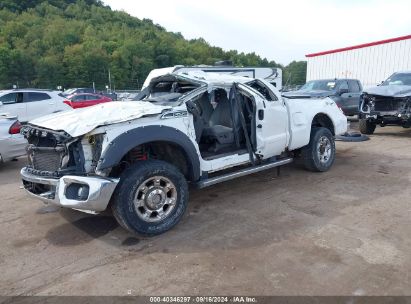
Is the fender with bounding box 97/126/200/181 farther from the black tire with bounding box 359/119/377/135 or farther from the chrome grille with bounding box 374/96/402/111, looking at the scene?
the black tire with bounding box 359/119/377/135

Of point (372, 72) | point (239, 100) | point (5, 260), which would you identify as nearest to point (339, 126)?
point (239, 100)

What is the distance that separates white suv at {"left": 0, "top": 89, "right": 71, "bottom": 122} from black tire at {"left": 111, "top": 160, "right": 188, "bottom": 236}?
10.2 meters

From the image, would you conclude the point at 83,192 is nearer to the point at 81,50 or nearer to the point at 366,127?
the point at 366,127

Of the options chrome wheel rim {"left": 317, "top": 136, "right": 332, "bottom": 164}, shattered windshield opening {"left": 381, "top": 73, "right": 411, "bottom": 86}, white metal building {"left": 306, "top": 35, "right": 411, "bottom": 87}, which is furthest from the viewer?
white metal building {"left": 306, "top": 35, "right": 411, "bottom": 87}

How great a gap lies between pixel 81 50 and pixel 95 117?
3729 inches

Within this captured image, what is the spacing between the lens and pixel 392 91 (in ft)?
32.4

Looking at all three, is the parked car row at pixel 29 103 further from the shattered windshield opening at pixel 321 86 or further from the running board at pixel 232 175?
the running board at pixel 232 175

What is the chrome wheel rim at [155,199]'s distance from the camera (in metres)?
3.93

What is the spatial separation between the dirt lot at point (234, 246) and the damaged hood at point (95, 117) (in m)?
1.22

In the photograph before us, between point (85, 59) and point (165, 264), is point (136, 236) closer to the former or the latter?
point (165, 264)

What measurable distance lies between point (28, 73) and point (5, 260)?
81.5m

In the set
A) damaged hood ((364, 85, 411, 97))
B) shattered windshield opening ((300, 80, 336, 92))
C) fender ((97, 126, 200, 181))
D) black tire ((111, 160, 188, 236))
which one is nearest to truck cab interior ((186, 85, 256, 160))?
fender ((97, 126, 200, 181))

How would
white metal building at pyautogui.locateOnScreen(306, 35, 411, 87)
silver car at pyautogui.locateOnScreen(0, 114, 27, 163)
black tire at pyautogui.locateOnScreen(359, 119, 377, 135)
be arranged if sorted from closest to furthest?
silver car at pyautogui.locateOnScreen(0, 114, 27, 163), black tire at pyautogui.locateOnScreen(359, 119, 377, 135), white metal building at pyautogui.locateOnScreen(306, 35, 411, 87)

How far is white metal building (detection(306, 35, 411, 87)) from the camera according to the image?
20609mm
